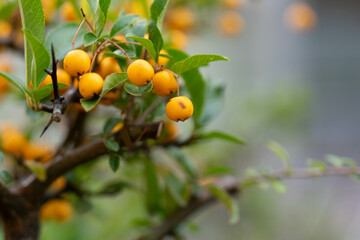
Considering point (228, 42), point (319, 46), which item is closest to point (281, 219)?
point (228, 42)

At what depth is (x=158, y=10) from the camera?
0.34m

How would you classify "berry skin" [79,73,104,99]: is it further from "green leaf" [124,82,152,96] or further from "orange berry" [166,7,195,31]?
"orange berry" [166,7,195,31]

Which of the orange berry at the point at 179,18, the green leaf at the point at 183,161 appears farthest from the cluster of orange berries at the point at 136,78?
the orange berry at the point at 179,18

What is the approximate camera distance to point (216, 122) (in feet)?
7.99

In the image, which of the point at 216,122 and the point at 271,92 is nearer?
the point at 271,92

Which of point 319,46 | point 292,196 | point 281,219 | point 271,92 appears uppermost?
point 271,92

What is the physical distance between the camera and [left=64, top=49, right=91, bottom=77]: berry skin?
0.99 ft

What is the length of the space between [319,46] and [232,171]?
9.17 ft

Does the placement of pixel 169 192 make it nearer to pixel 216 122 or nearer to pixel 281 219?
pixel 281 219

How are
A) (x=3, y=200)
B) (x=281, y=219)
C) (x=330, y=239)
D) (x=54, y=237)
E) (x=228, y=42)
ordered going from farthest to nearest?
(x=228, y=42) < (x=281, y=219) < (x=330, y=239) < (x=54, y=237) < (x=3, y=200)

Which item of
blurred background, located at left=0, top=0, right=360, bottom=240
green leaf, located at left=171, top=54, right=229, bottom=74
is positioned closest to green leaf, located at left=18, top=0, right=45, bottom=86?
green leaf, located at left=171, top=54, right=229, bottom=74

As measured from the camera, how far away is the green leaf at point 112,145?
14.2 inches

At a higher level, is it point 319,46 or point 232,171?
point 232,171

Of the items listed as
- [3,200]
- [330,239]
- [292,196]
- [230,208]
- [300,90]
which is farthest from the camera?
[292,196]
